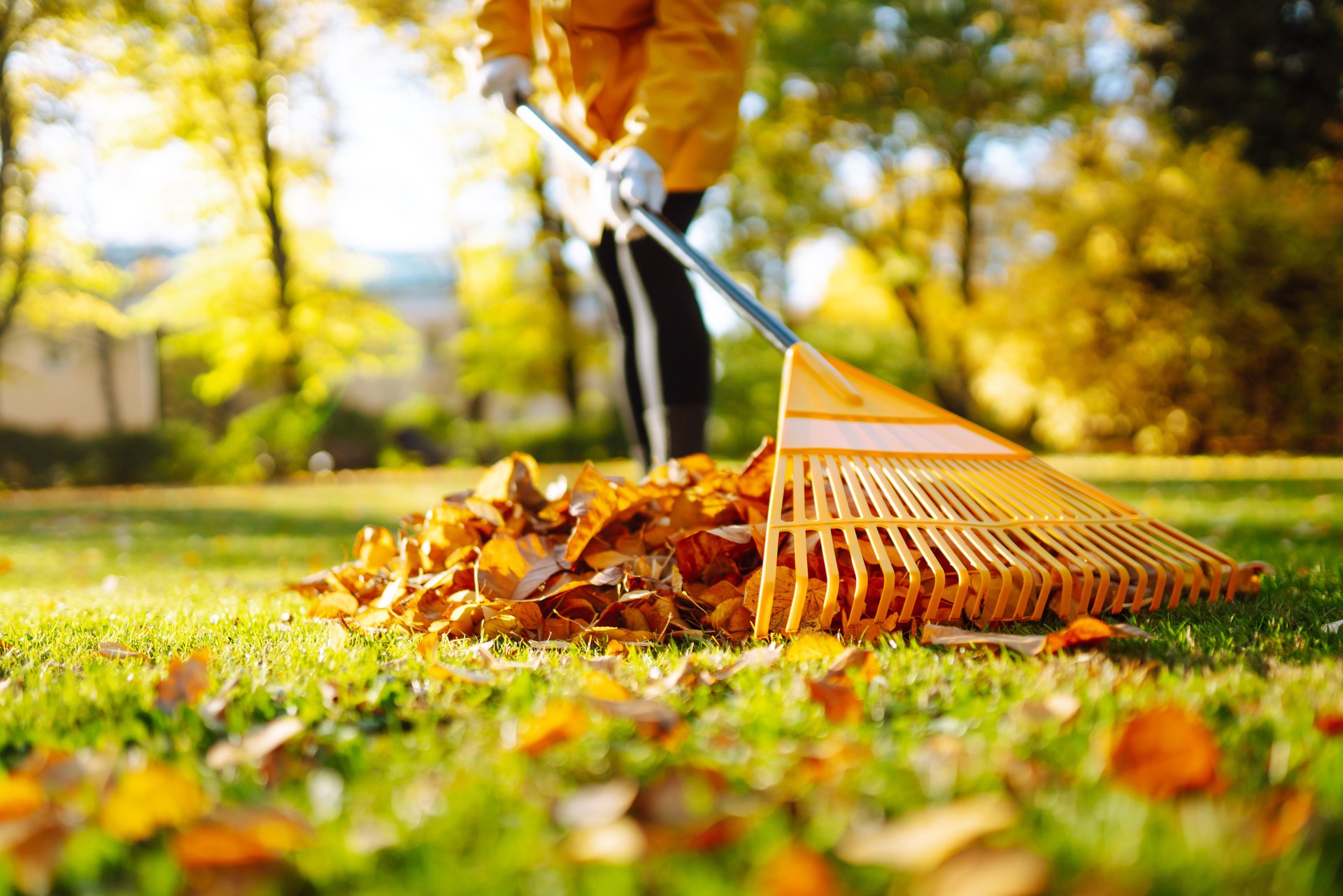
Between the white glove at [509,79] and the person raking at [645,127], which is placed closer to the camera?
the person raking at [645,127]

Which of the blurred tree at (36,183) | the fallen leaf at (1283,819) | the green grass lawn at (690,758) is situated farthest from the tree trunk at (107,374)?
the fallen leaf at (1283,819)

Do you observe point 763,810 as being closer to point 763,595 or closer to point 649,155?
point 763,595

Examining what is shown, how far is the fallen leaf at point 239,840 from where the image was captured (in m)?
0.73

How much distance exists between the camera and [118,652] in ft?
5.29

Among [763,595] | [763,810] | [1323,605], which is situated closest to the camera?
[763,810]

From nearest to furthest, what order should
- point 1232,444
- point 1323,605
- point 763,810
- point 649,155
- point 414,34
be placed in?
point 763,810 < point 1323,605 < point 649,155 < point 1232,444 < point 414,34

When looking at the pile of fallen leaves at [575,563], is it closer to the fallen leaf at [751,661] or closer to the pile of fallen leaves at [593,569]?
the pile of fallen leaves at [593,569]

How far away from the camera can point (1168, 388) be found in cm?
1023

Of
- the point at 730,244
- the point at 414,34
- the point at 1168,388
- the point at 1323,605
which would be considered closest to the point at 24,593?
the point at 1323,605

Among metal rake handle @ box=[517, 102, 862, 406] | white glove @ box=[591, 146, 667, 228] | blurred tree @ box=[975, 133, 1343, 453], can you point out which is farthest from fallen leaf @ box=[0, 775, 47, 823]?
blurred tree @ box=[975, 133, 1343, 453]

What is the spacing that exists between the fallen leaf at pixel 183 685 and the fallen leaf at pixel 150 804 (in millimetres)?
372

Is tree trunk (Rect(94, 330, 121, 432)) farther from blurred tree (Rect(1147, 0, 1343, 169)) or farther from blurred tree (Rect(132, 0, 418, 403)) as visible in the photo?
blurred tree (Rect(1147, 0, 1343, 169))

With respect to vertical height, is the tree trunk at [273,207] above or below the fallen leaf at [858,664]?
above

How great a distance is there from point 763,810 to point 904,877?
147mm
